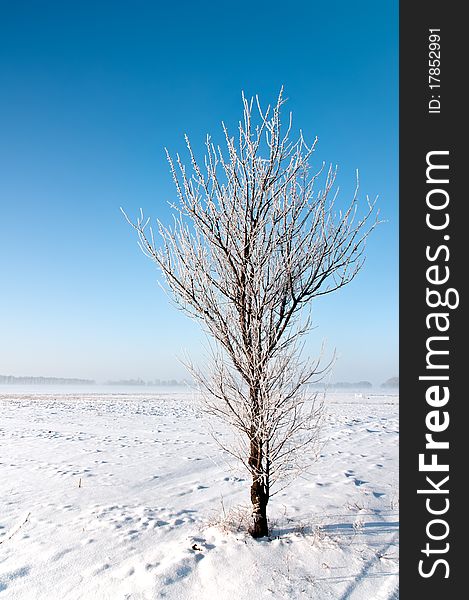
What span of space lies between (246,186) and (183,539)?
453 centimetres

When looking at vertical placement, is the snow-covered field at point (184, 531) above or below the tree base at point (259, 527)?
below

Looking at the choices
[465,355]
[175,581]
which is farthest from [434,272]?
[175,581]

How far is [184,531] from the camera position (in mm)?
5629

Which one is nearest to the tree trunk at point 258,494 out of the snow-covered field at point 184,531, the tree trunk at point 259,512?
the tree trunk at point 259,512

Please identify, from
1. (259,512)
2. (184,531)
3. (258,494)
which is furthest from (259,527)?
(184,531)

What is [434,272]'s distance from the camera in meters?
3.80

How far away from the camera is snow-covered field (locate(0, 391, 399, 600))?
14.1 ft

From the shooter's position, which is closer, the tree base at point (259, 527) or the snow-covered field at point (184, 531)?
the snow-covered field at point (184, 531)

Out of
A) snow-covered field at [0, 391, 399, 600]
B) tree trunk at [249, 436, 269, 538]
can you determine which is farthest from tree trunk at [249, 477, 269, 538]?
snow-covered field at [0, 391, 399, 600]

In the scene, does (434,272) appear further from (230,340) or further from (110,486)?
(110,486)

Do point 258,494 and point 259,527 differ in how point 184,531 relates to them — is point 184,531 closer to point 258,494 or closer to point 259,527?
point 259,527

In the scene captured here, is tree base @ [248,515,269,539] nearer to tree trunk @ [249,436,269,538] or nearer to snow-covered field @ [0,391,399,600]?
tree trunk @ [249,436,269,538]

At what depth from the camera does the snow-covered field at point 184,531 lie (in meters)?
4.29

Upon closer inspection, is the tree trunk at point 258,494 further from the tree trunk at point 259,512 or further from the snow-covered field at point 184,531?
the snow-covered field at point 184,531
